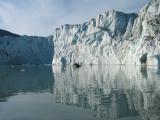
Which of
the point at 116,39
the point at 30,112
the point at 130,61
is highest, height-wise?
the point at 116,39

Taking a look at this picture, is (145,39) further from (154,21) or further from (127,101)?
(127,101)

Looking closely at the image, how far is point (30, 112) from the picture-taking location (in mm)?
22438

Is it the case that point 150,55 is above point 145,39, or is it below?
below

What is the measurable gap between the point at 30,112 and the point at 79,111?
361 cm

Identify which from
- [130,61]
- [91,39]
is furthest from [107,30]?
[130,61]

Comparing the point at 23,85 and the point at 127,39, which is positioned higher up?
the point at 127,39

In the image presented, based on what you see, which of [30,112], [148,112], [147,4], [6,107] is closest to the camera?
[148,112]

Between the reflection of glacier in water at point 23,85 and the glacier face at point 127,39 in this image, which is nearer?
the reflection of glacier in water at point 23,85

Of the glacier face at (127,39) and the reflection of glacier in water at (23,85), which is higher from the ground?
the glacier face at (127,39)

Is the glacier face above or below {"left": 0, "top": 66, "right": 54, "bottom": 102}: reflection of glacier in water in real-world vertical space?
above

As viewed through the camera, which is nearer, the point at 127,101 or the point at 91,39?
the point at 127,101

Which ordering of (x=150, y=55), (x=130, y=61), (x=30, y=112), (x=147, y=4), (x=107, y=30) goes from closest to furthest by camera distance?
(x=30, y=112)
(x=150, y=55)
(x=130, y=61)
(x=147, y=4)
(x=107, y=30)

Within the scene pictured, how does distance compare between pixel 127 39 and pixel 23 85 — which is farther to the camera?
pixel 127 39

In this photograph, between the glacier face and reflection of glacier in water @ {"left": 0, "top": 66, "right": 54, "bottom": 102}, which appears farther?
the glacier face
